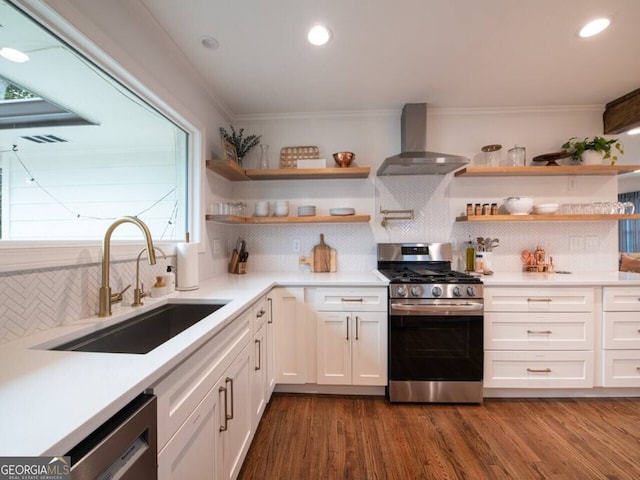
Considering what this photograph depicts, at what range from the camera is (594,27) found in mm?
1604

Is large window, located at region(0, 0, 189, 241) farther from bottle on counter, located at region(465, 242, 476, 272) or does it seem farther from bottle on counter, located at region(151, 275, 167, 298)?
bottle on counter, located at region(465, 242, 476, 272)

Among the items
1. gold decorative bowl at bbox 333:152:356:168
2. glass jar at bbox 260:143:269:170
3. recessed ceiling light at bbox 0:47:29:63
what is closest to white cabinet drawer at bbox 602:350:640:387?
gold decorative bowl at bbox 333:152:356:168

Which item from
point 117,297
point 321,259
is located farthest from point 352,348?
point 117,297

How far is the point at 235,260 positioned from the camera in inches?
102

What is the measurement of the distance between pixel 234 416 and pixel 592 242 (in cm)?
335

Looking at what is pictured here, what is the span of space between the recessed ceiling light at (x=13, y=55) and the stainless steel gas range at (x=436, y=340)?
86.0 inches

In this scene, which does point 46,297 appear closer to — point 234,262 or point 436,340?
point 234,262

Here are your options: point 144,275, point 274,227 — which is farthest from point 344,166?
point 144,275

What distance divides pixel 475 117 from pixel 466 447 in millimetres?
2722

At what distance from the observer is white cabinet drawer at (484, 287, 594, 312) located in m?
2.04

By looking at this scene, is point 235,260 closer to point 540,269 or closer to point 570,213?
point 540,269

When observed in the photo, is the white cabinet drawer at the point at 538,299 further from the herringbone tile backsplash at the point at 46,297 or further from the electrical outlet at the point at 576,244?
the herringbone tile backsplash at the point at 46,297

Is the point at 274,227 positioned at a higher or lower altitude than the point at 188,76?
lower

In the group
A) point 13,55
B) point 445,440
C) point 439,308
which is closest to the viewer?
point 13,55
